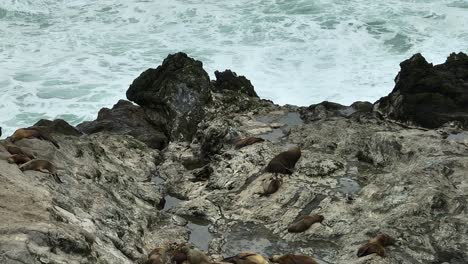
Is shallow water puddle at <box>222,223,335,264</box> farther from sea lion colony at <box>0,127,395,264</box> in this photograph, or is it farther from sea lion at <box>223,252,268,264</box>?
sea lion at <box>223,252,268,264</box>

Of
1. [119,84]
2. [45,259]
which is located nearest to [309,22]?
[119,84]

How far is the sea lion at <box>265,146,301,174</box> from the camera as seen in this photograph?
8.41 meters

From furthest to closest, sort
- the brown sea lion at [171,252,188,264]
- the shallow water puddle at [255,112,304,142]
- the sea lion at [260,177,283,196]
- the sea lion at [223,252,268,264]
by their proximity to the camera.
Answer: the shallow water puddle at [255,112,304,142] → the sea lion at [260,177,283,196] → the brown sea lion at [171,252,188,264] → the sea lion at [223,252,268,264]

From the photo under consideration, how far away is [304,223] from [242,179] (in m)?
1.89

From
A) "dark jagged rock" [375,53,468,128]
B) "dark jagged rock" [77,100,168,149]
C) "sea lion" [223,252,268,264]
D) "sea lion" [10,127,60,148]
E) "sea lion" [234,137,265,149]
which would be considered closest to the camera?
"sea lion" [223,252,268,264]

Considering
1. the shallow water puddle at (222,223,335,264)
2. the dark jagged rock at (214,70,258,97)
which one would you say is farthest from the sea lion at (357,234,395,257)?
the dark jagged rock at (214,70,258,97)

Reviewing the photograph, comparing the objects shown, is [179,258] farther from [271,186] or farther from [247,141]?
[247,141]

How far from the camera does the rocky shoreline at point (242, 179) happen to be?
19.5 feet

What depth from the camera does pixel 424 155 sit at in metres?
8.12

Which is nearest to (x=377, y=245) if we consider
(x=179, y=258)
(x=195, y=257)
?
(x=195, y=257)

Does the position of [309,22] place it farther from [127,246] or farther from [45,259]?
[45,259]

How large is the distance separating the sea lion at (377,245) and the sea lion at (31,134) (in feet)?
15.7

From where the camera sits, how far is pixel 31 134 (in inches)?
310

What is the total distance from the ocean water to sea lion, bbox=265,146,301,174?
8833mm
